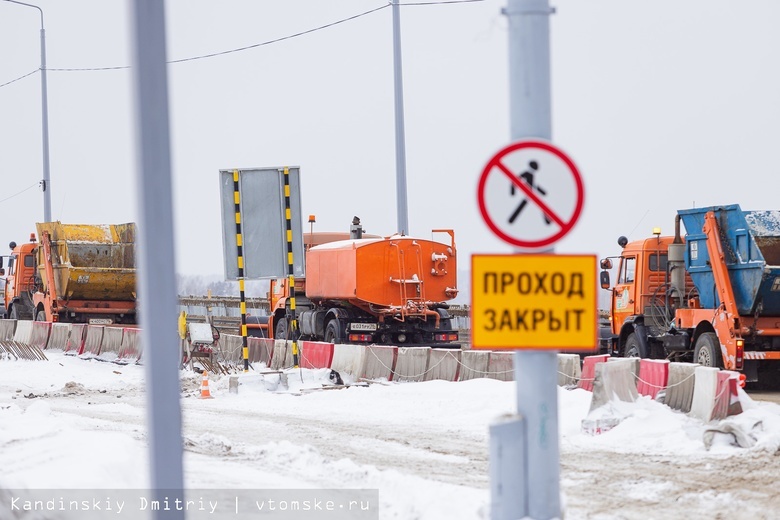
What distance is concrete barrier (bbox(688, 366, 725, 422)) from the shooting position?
12148mm

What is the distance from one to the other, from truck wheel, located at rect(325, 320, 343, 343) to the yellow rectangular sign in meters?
20.0

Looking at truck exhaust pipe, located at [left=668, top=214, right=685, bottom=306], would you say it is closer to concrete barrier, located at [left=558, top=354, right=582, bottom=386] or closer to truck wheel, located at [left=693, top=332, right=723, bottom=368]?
truck wheel, located at [left=693, top=332, right=723, bottom=368]

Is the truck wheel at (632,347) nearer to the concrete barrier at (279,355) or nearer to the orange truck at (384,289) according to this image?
the orange truck at (384,289)

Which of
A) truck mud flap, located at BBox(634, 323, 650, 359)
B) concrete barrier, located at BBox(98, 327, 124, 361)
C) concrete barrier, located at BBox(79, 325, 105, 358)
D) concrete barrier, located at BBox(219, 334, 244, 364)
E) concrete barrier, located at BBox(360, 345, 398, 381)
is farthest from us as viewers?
concrete barrier, located at BBox(79, 325, 105, 358)

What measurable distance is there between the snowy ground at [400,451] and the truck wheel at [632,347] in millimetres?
5814

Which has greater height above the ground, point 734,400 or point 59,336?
point 734,400

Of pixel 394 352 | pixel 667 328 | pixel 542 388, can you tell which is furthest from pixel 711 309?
pixel 542 388

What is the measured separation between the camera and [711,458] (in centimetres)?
1066

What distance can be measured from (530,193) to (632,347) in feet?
54.9

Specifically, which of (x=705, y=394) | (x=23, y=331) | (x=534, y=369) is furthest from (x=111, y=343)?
(x=534, y=369)

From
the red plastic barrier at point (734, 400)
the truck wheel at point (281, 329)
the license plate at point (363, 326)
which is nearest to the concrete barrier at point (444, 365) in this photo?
the red plastic barrier at point (734, 400)

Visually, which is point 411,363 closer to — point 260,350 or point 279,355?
point 279,355

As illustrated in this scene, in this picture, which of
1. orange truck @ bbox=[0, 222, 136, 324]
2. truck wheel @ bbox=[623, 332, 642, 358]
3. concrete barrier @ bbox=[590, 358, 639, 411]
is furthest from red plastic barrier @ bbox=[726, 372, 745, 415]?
orange truck @ bbox=[0, 222, 136, 324]

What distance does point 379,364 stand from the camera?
1941 cm
